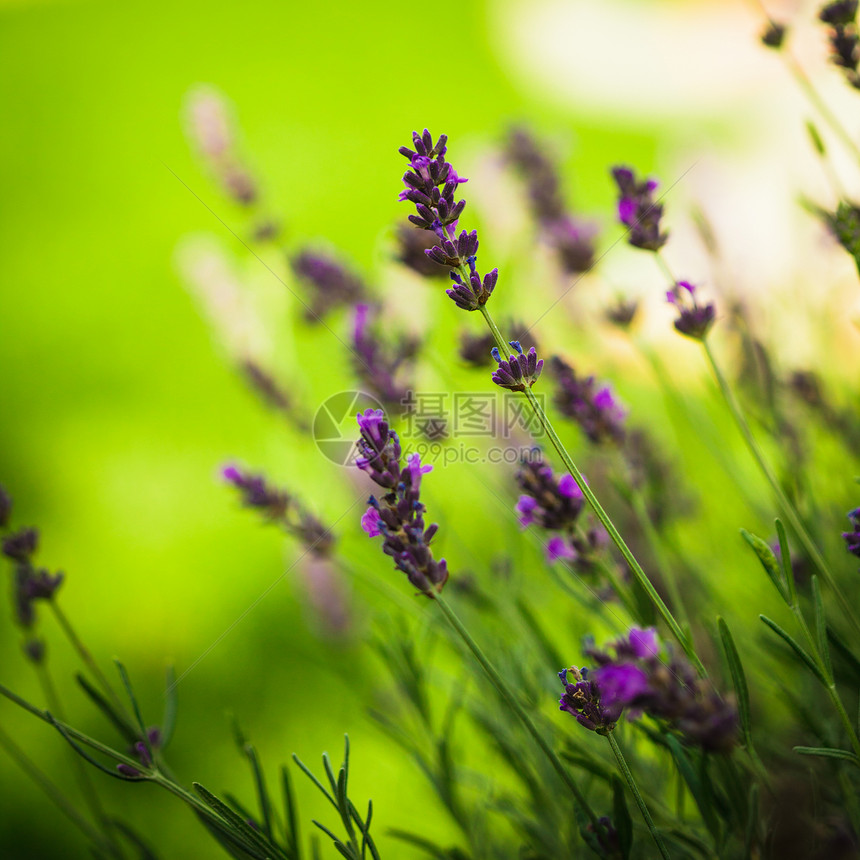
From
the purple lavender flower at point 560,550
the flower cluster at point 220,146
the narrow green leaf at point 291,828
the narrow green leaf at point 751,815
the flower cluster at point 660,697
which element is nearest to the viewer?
the flower cluster at point 660,697

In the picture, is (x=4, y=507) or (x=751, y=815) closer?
(x=751, y=815)

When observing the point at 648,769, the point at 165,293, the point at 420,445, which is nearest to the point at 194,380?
the point at 165,293

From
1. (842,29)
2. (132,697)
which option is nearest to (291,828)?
(132,697)

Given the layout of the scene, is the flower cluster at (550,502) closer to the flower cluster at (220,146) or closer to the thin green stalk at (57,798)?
the thin green stalk at (57,798)

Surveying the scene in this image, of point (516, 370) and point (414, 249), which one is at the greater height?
point (414, 249)

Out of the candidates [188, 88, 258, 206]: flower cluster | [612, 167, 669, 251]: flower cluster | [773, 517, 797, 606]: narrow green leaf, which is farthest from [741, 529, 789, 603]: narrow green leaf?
[188, 88, 258, 206]: flower cluster

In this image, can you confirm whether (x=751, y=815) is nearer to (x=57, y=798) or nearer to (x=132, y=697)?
(x=132, y=697)

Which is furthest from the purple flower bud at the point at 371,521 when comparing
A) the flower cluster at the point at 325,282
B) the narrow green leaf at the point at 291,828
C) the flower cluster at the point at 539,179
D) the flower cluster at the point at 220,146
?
the flower cluster at the point at 220,146

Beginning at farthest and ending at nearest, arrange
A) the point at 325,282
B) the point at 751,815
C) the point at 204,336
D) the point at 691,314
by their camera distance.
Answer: the point at 204,336 → the point at 325,282 → the point at 691,314 → the point at 751,815
